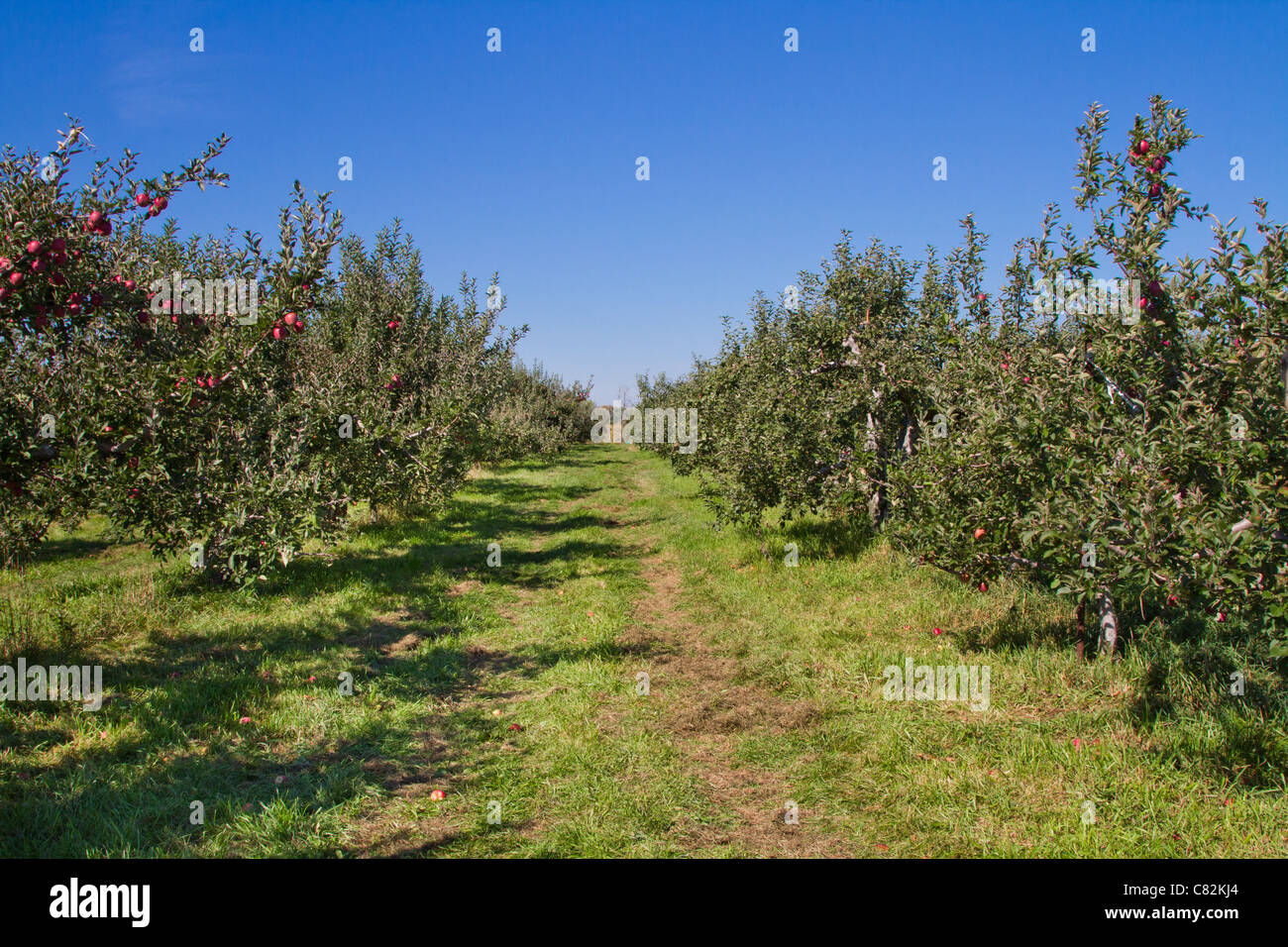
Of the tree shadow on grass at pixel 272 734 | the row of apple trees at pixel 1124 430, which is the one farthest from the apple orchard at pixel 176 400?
the row of apple trees at pixel 1124 430

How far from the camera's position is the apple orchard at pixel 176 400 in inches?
234

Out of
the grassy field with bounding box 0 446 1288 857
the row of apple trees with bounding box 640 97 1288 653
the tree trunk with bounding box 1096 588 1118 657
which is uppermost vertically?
the row of apple trees with bounding box 640 97 1288 653

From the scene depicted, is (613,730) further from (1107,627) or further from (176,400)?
(176,400)

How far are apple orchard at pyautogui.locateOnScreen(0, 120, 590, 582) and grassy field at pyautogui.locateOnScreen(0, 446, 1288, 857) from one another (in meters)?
1.32

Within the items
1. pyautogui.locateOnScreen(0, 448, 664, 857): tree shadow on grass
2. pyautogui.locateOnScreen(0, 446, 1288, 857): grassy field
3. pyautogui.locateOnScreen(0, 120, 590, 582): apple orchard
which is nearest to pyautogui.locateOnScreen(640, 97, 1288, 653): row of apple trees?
pyautogui.locateOnScreen(0, 446, 1288, 857): grassy field

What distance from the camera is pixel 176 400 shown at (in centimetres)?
806

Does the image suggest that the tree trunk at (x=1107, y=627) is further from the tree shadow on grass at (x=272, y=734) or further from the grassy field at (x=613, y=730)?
the tree shadow on grass at (x=272, y=734)

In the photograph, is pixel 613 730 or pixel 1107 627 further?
pixel 1107 627

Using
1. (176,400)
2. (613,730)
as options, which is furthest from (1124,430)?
(176,400)

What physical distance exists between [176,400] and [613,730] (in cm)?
619

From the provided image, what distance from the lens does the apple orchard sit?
595 centimetres

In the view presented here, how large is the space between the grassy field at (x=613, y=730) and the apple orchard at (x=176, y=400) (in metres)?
1.32

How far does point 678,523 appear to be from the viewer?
57.8ft

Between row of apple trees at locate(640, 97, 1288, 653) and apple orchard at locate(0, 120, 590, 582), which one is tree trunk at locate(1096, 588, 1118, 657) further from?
apple orchard at locate(0, 120, 590, 582)
